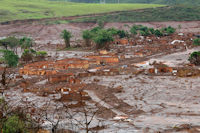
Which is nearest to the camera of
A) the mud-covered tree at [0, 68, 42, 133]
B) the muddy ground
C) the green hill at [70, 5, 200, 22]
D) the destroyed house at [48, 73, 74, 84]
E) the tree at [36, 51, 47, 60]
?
the mud-covered tree at [0, 68, 42, 133]

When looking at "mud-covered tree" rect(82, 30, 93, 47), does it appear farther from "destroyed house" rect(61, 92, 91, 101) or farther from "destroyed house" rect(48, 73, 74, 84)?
"destroyed house" rect(61, 92, 91, 101)

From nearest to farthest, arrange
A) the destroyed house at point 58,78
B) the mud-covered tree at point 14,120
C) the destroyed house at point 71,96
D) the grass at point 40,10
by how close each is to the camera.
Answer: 1. the mud-covered tree at point 14,120
2. the destroyed house at point 71,96
3. the destroyed house at point 58,78
4. the grass at point 40,10

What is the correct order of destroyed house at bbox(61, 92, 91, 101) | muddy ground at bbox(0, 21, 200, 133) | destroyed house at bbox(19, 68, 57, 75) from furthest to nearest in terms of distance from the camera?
destroyed house at bbox(19, 68, 57, 75) → destroyed house at bbox(61, 92, 91, 101) → muddy ground at bbox(0, 21, 200, 133)

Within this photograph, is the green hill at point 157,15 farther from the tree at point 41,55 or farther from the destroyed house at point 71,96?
the destroyed house at point 71,96

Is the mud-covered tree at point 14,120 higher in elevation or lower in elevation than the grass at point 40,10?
lower

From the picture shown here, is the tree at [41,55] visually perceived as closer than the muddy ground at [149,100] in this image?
No

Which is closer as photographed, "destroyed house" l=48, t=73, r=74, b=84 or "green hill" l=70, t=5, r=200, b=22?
"destroyed house" l=48, t=73, r=74, b=84

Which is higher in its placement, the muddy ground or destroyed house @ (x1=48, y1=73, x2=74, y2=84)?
destroyed house @ (x1=48, y1=73, x2=74, y2=84)

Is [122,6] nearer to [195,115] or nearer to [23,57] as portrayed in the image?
[23,57]

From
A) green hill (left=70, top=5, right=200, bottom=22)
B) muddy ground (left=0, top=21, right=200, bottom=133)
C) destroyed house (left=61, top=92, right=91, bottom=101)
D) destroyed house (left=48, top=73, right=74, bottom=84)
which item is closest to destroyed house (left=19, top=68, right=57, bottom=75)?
destroyed house (left=48, top=73, right=74, bottom=84)

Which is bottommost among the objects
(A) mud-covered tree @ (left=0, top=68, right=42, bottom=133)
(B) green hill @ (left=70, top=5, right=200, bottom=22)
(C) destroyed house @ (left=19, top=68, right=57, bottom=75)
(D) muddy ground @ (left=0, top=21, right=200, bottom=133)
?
(D) muddy ground @ (left=0, top=21, right=200, bottom=133)

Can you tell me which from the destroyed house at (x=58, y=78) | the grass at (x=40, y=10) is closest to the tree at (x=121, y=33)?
the grass at (x=40, y=10)

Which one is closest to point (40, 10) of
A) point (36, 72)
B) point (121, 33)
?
point (121, 33)

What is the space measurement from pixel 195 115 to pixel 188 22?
99593 mm
